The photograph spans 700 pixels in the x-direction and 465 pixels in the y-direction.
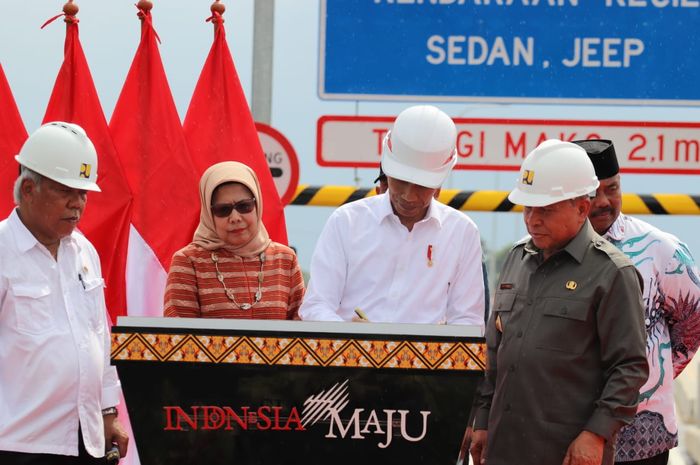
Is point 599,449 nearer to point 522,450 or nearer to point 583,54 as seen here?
point 522,450

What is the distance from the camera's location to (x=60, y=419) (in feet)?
15.3

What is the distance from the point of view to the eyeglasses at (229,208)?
543 centimetres

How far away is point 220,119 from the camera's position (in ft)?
23.6

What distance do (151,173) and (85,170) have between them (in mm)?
2128

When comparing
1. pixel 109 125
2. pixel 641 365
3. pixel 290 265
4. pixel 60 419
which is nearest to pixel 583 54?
pixel 109 125

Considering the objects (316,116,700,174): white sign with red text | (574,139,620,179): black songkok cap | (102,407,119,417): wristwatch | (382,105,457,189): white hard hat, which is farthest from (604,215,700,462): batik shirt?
(316,116,700,174): white sign with red text

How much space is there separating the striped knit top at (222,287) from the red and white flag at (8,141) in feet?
5.16

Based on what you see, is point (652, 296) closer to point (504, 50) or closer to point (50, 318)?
point (50, 318)

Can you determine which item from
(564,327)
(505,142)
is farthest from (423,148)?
(505,142)

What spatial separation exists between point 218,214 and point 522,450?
163 centimetres

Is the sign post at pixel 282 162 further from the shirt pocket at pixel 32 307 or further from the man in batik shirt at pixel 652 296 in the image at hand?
the shirt pocket at pixel 32 307

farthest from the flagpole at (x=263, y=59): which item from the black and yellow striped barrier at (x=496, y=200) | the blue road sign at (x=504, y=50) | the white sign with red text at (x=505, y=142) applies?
the white sign with red text at (x=505, y=142)

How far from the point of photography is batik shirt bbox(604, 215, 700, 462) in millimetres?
5465

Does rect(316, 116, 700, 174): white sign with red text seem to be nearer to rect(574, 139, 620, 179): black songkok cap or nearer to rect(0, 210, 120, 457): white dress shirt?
rect(574, 139, 620, 179): black songkok cap
